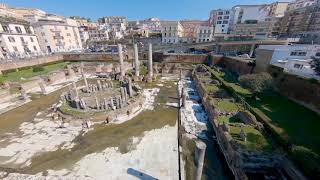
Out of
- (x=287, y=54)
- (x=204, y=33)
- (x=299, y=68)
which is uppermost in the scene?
(x=204, y=33)

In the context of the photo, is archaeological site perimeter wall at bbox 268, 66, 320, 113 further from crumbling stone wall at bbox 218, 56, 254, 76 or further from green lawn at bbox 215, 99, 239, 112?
crumbling stone wall at bbox 218, 56, 254, 76

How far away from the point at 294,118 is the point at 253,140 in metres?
6.52

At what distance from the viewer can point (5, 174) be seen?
37.9ft

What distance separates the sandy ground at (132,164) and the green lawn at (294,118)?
32.1 ft

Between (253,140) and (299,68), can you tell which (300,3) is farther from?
(253,140)

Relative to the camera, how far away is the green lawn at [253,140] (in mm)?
11969

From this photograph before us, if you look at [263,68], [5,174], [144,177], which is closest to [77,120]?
[5,174]

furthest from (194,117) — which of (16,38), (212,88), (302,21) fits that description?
(302,21)

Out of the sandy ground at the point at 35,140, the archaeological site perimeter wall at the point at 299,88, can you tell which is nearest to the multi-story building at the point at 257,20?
the archaeological site perimeter wall at the point at 299,88

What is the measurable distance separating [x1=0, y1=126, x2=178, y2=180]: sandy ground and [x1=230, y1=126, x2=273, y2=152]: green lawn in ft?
17.3

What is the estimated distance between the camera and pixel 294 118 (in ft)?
51.5

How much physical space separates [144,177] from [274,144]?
10.3 meters

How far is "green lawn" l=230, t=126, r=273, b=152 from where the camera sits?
11969 millimetres

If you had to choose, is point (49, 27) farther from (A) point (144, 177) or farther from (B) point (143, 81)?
(A) point (144, 177)
